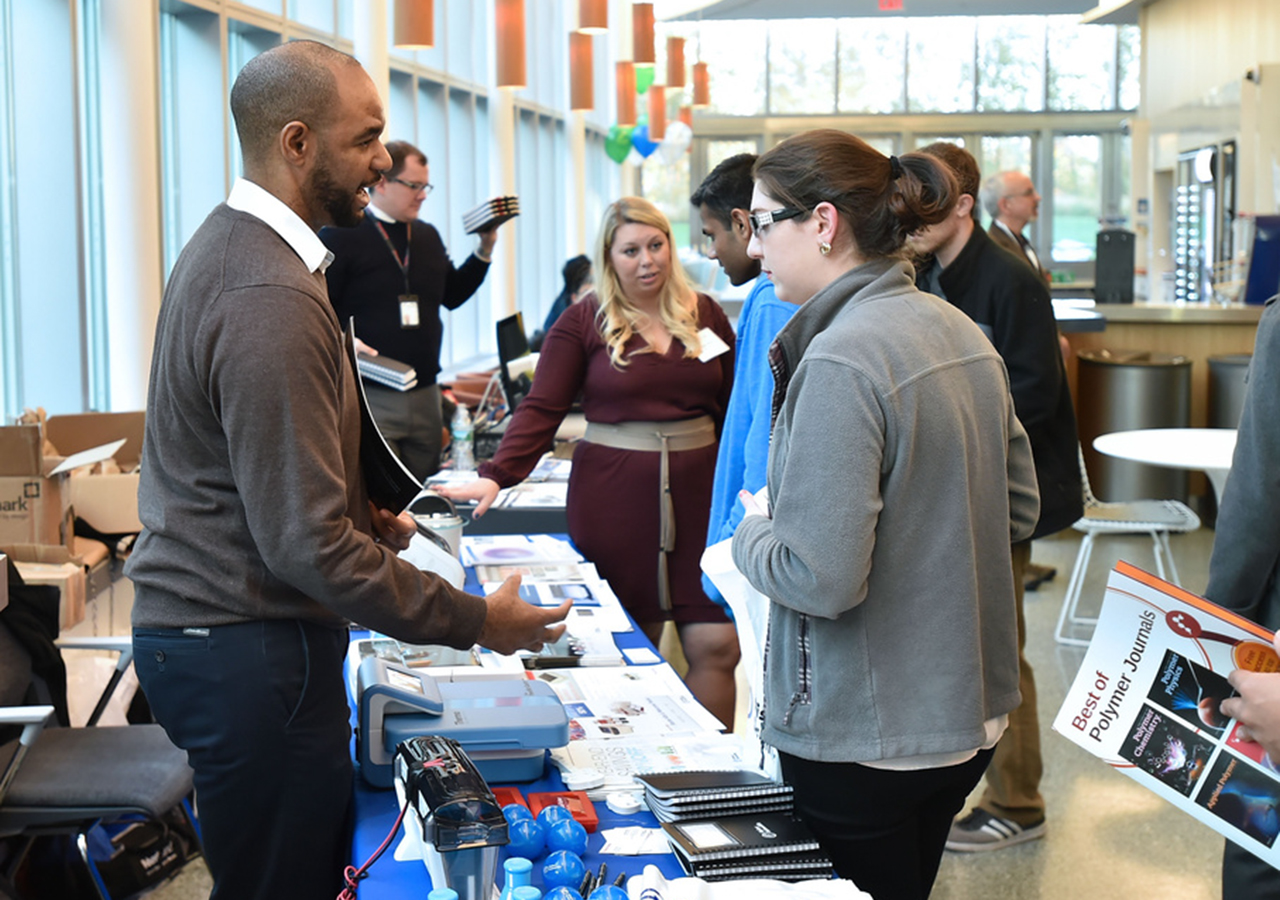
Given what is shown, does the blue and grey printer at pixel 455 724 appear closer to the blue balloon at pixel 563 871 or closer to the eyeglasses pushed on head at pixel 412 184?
the blue balloon at pixel 563 871

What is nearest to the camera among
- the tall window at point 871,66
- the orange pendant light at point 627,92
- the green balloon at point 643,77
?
the orange pendant light at point 627,92

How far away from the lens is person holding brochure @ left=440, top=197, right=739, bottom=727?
10.5 feet

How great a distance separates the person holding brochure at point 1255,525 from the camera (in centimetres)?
168

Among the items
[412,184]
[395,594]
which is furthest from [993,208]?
[395,594]

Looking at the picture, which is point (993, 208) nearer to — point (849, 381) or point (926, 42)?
point (849, 381)

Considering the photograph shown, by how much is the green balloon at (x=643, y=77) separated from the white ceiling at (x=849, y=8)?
6602 mm

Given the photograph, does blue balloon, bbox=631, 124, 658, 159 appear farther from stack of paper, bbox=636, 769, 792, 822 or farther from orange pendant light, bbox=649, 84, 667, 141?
stack of paper, bbox=636, 769, 792, 822

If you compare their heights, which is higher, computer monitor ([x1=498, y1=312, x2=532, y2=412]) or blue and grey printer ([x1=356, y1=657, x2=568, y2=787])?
computer monitor ([x1=498, y1=312, x2=532, y2=412])

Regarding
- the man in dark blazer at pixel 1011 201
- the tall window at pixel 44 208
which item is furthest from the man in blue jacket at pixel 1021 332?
the tall window at pixel 44 208

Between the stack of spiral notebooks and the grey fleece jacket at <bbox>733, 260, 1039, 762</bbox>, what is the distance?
0.38ft

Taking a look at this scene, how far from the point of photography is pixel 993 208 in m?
6.12

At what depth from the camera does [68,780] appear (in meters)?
2.56

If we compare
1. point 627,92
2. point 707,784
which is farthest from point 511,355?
point 627,92

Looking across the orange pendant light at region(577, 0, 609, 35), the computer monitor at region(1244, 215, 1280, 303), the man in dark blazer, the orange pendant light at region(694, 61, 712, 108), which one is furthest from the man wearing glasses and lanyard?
the orange pendant light at region(694, 61, 712, 108)
